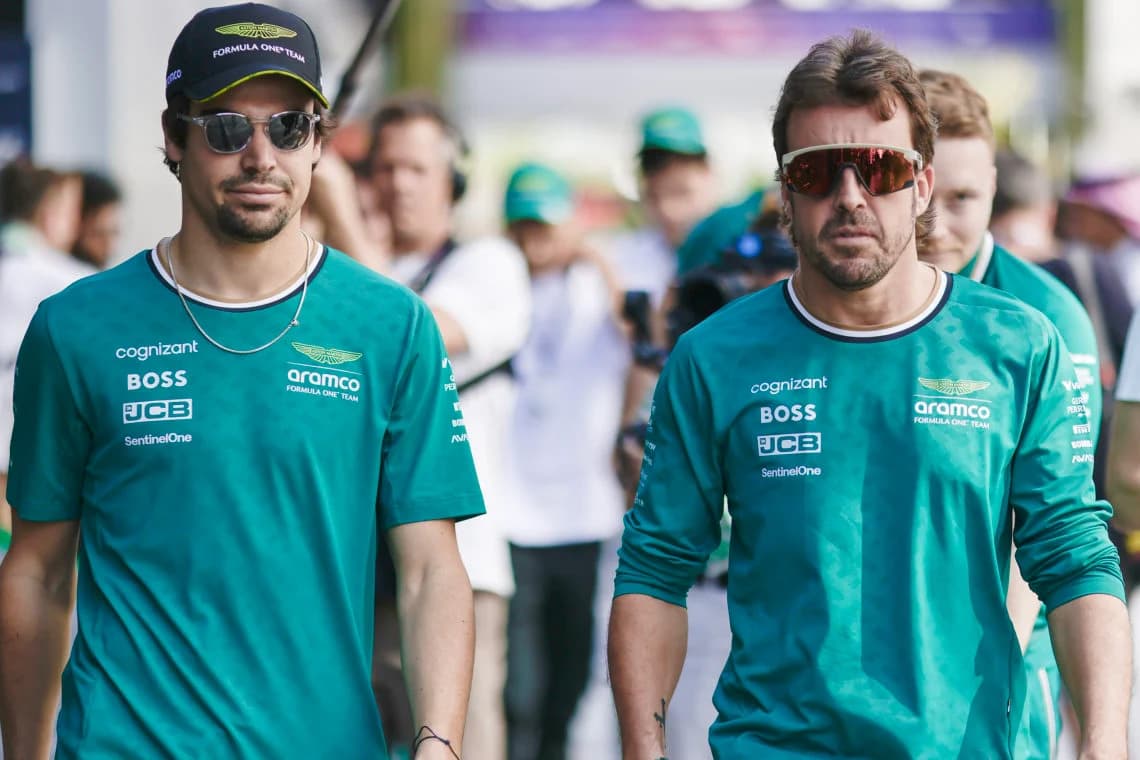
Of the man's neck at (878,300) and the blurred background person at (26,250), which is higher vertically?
the blurred background person at (26,250)

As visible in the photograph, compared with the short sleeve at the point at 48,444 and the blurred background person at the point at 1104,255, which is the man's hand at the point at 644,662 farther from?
the blurred background person at the point at 1104,255

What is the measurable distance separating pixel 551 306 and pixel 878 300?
494 centimetres

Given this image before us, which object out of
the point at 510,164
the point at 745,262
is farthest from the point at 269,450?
the point at 510,164

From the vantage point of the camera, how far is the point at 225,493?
4023 millimetres

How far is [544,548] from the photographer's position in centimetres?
849

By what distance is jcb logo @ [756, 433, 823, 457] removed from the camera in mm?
4047

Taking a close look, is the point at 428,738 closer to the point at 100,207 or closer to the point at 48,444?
the point at 48,444

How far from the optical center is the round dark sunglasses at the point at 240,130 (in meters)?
4.16

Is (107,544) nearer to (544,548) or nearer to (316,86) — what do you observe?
(316,86)

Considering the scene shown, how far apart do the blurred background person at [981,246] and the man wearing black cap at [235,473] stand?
1683mm

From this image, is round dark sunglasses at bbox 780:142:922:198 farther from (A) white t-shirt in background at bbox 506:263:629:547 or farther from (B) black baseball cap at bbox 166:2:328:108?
(A) white t-shirt in background at bbox 506:263:629:547

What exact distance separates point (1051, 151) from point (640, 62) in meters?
5.31

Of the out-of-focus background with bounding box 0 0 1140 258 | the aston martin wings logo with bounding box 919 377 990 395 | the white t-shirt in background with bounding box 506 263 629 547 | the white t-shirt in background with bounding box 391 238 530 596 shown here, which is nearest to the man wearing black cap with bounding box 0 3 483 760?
the aston martin wings logo with bounding box 919 377 990 395

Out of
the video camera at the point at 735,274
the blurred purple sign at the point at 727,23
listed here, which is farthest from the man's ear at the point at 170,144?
the blurred purple sign at the point at 727,23
